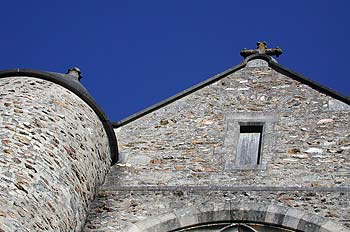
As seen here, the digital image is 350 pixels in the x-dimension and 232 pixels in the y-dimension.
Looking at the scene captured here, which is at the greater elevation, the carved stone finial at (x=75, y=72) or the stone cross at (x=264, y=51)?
the stone cross at (x=264, y=51)

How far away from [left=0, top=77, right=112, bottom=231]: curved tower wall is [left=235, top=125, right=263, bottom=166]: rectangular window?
157 centimetres

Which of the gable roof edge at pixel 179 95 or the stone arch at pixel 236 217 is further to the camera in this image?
the gable roof edge at pixel 179 95

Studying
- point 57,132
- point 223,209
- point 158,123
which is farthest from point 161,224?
point 158,123

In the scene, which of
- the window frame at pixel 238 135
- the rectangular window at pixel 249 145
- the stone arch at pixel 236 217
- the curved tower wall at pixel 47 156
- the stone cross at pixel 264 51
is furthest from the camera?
the stone cross at pixel 264 51

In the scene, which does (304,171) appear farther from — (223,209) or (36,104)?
(36,104)

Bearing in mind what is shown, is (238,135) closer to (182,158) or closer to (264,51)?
(182,158)

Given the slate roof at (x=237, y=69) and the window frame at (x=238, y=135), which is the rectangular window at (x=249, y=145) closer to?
the window frame at (x=238, y=135)

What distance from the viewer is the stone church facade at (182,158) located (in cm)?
1159

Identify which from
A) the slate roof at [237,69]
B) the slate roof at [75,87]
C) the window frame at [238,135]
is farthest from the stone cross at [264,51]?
the slate roof at [75,87]

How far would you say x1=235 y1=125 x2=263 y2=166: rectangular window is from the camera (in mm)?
13156

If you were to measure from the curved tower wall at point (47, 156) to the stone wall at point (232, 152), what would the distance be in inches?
14.5

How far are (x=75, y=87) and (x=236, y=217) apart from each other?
103 inches

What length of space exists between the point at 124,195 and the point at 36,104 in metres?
1.42

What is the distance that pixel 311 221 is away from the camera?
11.7 m
